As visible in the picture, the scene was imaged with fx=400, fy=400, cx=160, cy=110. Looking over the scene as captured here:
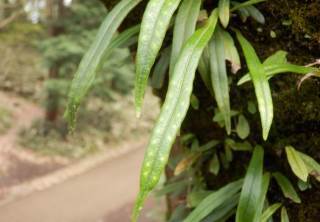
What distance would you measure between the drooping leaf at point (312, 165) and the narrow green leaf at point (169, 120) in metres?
0.49

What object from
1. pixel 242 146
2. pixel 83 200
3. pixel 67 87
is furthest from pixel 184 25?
pixel 67 87

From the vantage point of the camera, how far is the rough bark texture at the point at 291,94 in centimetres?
123

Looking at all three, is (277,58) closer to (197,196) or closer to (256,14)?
(256,14)

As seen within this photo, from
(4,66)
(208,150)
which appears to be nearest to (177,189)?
(208,150)

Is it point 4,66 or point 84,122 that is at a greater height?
point 4,66

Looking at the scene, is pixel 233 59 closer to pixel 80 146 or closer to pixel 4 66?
pixel 80 146

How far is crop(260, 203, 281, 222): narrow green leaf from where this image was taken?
48.9 inches

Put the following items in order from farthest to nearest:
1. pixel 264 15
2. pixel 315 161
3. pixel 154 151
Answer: pixel 264 15
pixel 315 161
pixel 154 151

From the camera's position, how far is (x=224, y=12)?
1.21 meters

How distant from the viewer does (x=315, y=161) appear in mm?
1208

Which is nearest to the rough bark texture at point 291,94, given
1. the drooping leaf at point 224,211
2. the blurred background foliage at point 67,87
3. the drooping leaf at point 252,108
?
the drooping leaf at point 252,108

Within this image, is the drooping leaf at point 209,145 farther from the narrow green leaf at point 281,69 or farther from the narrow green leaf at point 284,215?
the narrow green leaf at point 281,69

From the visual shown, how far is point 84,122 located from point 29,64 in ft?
13.3

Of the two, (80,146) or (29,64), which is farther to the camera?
(29,64)
